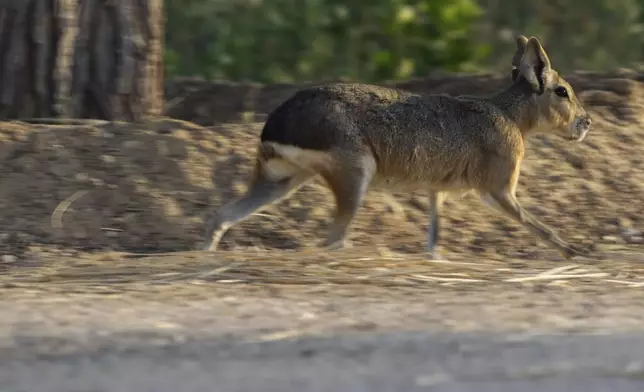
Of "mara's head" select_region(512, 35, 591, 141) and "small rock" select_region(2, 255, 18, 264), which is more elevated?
"mara's head" select_region(512, 35, 591, 141)

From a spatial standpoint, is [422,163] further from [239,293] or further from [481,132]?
[239,293]

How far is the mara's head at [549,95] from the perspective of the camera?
9883mm

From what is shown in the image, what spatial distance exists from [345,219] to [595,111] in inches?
155

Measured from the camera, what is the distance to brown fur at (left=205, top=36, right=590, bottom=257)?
28.5 ft

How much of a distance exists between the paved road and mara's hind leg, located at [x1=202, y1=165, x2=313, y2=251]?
2693 millimetres

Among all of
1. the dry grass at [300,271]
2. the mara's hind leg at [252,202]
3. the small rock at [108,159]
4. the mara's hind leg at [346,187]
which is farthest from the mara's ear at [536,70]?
the small rock at [108,159]

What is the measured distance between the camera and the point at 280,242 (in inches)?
379

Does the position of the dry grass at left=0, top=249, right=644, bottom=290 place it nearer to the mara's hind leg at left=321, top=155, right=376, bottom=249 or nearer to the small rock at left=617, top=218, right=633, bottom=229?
the mara's hind leg at left=321, top=155, right=376, bottom=249

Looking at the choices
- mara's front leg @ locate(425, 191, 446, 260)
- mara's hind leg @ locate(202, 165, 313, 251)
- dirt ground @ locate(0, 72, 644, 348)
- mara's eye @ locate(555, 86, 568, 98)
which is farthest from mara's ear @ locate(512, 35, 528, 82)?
mara's hind leg @ locate(202, 165, 313, 251)

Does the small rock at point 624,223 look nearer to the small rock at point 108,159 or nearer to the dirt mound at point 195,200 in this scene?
the dirt mound at point 195,200

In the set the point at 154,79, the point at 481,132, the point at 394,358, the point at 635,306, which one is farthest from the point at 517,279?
the point at 154,79

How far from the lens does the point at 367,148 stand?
8.88 meters

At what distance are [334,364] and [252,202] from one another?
3352mm

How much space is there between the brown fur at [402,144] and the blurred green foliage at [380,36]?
186 inches
